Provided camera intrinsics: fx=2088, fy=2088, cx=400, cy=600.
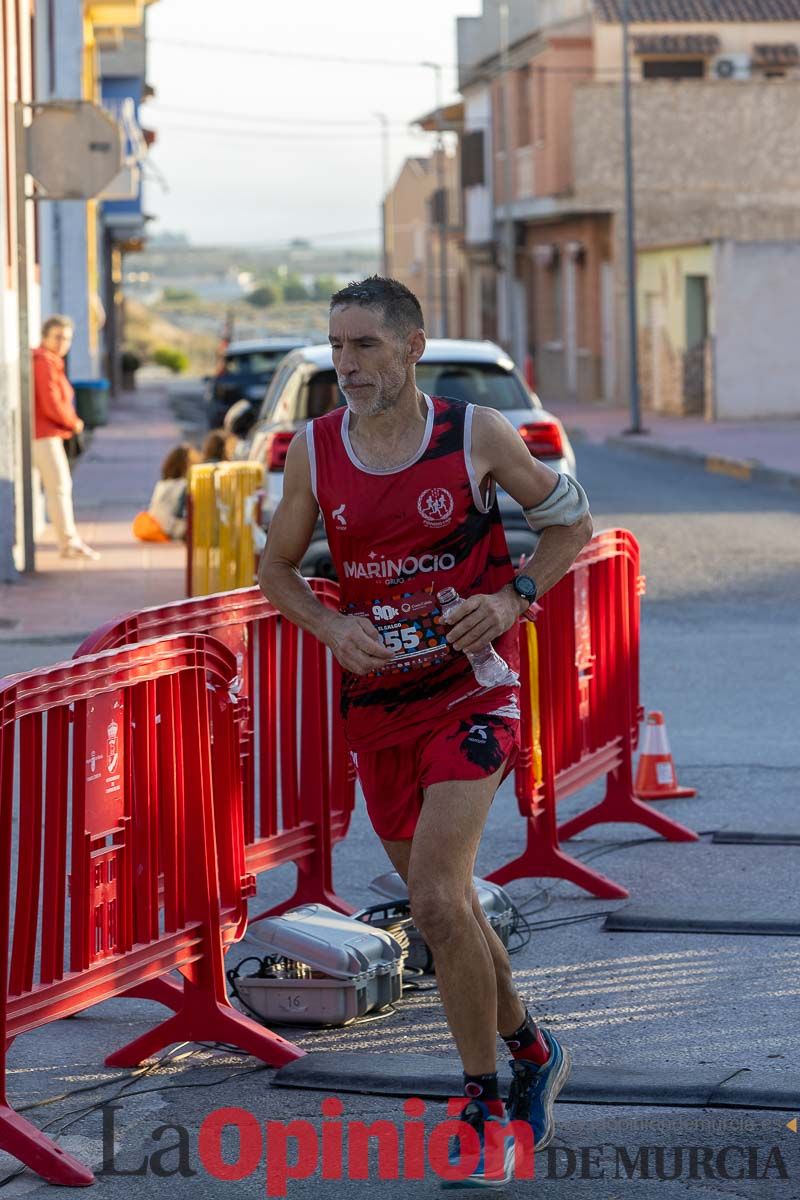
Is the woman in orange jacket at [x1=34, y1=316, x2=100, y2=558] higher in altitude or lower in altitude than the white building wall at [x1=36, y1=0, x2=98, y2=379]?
lower

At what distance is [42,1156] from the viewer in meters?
4.64

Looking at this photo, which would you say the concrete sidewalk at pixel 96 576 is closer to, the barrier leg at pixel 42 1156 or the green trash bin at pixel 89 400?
the green trash bin at pixel 89 400

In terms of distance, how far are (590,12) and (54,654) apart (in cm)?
4103

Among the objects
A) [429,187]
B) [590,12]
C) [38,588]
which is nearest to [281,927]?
[38,588]

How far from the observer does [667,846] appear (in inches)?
310

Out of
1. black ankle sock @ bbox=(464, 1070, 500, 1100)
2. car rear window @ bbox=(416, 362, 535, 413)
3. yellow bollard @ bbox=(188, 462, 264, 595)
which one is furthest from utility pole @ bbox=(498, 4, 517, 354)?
black ankle sock @ bbox=(464, 1070, 500, 1100)

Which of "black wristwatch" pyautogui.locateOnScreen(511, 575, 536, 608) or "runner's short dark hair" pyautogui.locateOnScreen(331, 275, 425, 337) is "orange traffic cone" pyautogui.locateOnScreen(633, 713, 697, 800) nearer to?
"black wristwatch" pyautogui.locateOnScreen(511, 575, 536, 608)

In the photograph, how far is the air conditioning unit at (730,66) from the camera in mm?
50500

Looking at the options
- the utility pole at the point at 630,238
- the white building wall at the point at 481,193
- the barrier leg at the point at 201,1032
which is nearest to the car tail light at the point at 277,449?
the barrier leg at the point at 201,1032

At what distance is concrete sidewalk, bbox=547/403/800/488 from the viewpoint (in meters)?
26.8

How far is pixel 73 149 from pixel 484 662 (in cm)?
1265

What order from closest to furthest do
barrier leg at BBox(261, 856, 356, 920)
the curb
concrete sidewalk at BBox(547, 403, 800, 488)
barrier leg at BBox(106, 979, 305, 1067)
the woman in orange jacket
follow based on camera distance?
barrier leg at BBox(106, 979, 305, 1067)
barrier leg at BBox(261, 856, 356, 920)
the woman in orange jacket
the curb
concrete sidewalk at BBox(547, 403, 800, 488)

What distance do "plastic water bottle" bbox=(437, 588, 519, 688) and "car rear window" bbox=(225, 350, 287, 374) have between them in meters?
31.0

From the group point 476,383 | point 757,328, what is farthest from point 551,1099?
point 757,328
